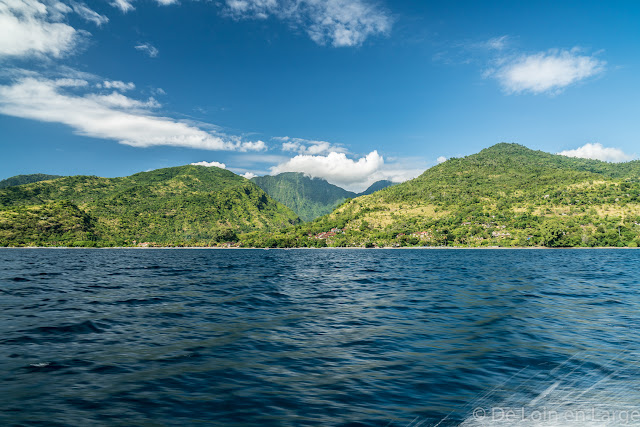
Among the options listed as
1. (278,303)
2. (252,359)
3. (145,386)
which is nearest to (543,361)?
(252,359)

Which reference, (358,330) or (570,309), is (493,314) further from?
(358,330)

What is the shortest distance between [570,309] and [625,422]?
17263 millimetres

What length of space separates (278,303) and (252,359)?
12585mm

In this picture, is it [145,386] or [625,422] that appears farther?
[145,386]

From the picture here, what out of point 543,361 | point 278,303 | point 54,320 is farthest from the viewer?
point 278,303

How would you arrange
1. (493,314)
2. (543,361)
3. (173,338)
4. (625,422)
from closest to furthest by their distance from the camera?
(625,422), (543,361), (173,338), (493,314)

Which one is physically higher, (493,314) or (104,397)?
(104,397)

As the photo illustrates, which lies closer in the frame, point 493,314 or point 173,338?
point 173,338

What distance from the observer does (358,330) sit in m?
17.0

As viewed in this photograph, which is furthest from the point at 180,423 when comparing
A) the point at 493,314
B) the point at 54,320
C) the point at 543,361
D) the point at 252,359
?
the point at 493,314

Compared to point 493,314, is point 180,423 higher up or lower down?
higher up

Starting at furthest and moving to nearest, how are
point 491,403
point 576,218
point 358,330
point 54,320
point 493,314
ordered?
point 576,218, point 493,314, point 54,320, point 358,330, point 491,403

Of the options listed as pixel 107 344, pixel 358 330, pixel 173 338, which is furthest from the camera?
pixel 358 330

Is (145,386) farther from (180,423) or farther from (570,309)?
(570,309)
